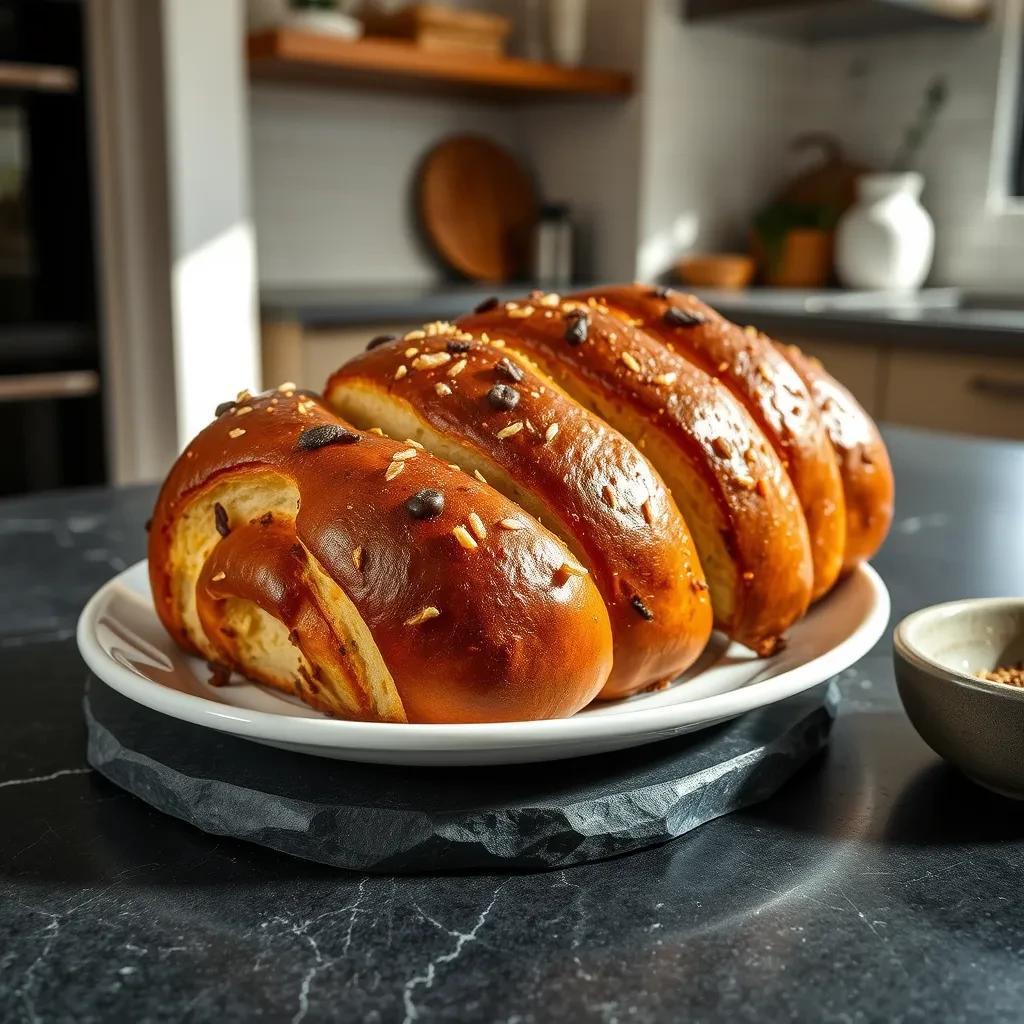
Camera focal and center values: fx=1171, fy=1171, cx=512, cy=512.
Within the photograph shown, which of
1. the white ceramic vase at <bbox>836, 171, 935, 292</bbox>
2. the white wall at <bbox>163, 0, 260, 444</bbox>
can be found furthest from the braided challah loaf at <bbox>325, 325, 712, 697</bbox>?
the white ceramic vase at <bbox>836, 171, 935, 292</bbox>

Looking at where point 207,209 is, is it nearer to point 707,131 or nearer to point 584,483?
point 707,131

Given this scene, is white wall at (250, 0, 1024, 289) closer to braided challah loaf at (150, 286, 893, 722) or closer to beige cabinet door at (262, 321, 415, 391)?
beige cabinet door at (262, 321, 415, 391)

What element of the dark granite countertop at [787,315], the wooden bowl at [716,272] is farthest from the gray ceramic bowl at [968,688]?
the wooden bowl at [716,272]

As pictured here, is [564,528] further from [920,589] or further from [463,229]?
[463,229]

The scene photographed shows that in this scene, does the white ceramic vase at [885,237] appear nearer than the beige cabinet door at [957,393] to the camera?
No

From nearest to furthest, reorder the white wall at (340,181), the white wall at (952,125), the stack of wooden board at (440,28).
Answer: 1. the stack of wooden board at (440,28)
2. the white wall at (340,181)
3. the white wall at (952,125)

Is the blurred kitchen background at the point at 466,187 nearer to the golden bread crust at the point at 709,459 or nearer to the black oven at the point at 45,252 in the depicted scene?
the black oven at the point at 45,252

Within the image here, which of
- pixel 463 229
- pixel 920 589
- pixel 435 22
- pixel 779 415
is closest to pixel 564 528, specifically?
pixel 779 415
